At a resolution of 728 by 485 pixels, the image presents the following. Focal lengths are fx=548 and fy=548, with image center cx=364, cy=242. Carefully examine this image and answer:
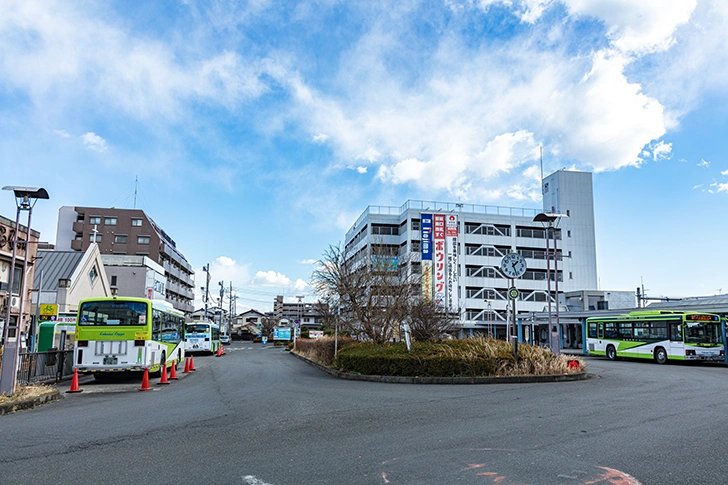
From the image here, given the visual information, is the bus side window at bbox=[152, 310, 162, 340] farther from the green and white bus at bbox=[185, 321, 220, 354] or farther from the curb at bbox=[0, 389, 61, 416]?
the green and white bus at bbox=[185, 321, 220, 354]

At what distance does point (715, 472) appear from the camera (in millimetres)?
5961

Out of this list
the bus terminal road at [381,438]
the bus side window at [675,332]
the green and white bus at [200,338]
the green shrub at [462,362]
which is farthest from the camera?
the green and white bus at [200,338]

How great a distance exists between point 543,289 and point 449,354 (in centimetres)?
5910

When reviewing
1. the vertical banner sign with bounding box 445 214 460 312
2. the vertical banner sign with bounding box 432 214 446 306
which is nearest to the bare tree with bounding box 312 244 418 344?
the vertical banner sign with bounding box 432 214 446 306

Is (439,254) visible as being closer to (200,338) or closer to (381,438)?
(200,338)

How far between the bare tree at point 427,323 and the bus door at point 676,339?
37.2 ft

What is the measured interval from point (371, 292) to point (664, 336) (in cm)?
1495

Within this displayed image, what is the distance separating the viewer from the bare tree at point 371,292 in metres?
27.3

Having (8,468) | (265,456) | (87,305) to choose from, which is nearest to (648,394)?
(265,456)

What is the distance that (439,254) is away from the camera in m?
56.8

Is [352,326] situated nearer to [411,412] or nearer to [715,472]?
[411,412]

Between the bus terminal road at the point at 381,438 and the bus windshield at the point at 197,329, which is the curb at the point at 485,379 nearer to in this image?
the bus terminal road at the point at 381,438

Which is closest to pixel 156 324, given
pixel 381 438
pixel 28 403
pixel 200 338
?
pixel 28 403

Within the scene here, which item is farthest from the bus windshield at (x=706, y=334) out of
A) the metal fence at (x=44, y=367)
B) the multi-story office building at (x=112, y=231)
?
the multi-story office building at (x=112, y=231)
